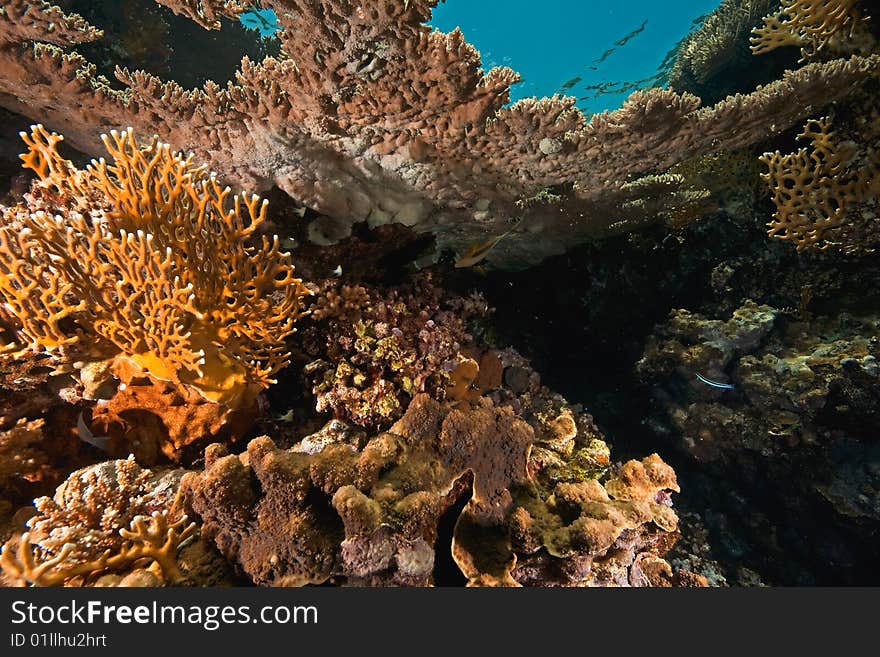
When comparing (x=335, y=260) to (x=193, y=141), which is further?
(x=335, y=260)

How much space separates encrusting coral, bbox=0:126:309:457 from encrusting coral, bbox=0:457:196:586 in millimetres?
584

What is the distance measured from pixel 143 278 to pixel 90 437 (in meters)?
1.34

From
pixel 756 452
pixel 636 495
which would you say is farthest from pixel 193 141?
pixel 756 452

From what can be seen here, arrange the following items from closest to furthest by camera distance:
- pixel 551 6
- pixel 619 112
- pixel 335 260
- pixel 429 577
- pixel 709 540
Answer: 1. pixel 429 577
2. pixel 619 112
3. pixel 335 260
4. pixel 709 540
5. pixel 551 6

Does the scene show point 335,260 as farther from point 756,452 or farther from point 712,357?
point 756,452

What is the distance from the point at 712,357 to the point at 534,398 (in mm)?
3058

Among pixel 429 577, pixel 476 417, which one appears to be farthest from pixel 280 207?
pixel 429 577

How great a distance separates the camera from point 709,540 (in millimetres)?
6523

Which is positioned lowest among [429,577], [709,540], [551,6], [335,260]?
[709,540]

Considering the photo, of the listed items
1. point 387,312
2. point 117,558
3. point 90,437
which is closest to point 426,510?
point 117,558

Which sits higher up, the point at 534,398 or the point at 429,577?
Answer: the point at 534,398

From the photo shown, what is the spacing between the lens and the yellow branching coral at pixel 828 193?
4.18 m

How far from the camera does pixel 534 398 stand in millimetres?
5297

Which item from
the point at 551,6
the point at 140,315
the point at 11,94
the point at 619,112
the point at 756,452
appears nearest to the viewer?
the point at 140,315
